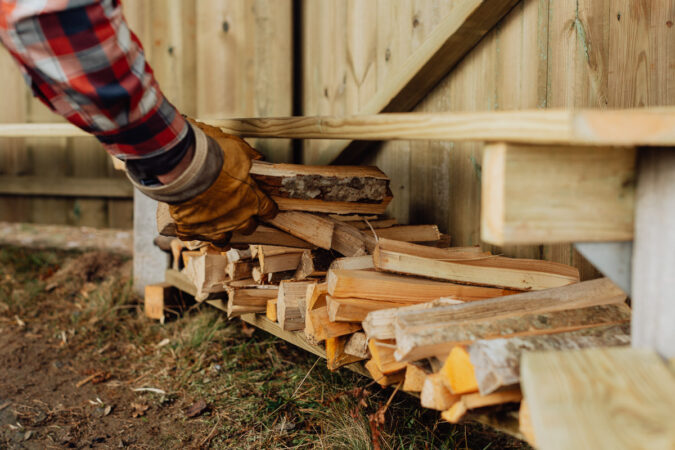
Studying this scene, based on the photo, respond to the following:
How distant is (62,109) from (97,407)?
1.87 m

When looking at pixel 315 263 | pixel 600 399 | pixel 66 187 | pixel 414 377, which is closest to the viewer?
pixel 600 399

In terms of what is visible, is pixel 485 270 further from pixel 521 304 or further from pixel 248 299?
pixel 248 299

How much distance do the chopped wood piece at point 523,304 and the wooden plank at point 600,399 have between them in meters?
0.46

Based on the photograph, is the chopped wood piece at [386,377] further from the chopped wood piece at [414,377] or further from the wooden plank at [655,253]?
the wooden plank at [655,253]

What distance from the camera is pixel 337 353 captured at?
2205 mm

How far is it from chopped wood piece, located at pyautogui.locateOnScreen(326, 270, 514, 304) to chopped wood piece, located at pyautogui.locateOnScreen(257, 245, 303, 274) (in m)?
0.52

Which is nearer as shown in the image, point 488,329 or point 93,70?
point 93,70

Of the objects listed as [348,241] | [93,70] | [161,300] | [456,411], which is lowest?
[161,300]

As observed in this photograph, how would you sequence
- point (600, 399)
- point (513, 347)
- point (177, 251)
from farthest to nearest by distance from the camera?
point (177, 251)
point (513, 347)
point (600, 399)

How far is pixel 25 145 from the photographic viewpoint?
500cm

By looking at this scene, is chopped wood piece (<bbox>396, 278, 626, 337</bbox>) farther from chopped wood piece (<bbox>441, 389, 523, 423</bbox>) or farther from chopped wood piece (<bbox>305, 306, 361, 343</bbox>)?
chopped wood piece (<bbox>305, 306, 361, 343</bbox>)

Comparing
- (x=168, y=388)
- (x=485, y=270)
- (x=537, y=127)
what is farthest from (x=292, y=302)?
(x=537, y=127)

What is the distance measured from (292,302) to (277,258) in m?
0.23

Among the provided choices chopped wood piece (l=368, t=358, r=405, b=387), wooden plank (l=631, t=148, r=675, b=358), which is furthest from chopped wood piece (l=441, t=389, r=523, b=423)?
chopped wood piece (l=368, t=358, r=405, b=387)
